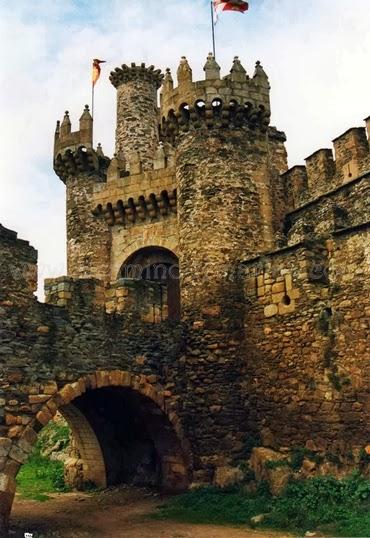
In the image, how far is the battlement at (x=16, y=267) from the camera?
35.0ft

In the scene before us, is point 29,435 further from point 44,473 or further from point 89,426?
point 44,473

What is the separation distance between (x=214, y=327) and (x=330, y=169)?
5662 mm

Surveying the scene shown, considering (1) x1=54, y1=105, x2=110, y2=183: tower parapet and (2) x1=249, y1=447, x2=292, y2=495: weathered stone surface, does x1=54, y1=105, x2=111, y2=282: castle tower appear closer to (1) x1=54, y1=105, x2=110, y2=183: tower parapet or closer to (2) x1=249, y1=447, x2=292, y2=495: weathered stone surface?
(1) x1=54, y1=105, x2=110, y2=183: tower parapet

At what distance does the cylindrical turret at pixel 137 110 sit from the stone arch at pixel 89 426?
10.5 metres

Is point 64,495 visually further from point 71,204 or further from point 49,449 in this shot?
point 71,204

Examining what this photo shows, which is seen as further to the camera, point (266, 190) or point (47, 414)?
point (266, 190)

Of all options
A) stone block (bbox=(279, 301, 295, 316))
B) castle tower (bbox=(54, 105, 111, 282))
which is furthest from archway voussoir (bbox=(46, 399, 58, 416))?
castle tower (bbox=(54, 105, 111, 282))

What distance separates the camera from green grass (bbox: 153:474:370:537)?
921 cm

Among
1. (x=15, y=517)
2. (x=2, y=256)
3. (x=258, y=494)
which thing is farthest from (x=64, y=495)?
(x=2, y=256)

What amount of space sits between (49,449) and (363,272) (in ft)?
40.0

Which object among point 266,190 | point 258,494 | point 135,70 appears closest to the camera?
point 258,494

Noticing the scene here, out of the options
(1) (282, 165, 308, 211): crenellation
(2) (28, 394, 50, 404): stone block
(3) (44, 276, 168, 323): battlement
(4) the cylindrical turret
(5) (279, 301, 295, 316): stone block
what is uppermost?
(4) the cylindrical turret

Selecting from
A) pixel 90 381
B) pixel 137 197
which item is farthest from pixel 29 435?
pixel 137 197

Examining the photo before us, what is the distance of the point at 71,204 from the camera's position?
19.4 m
